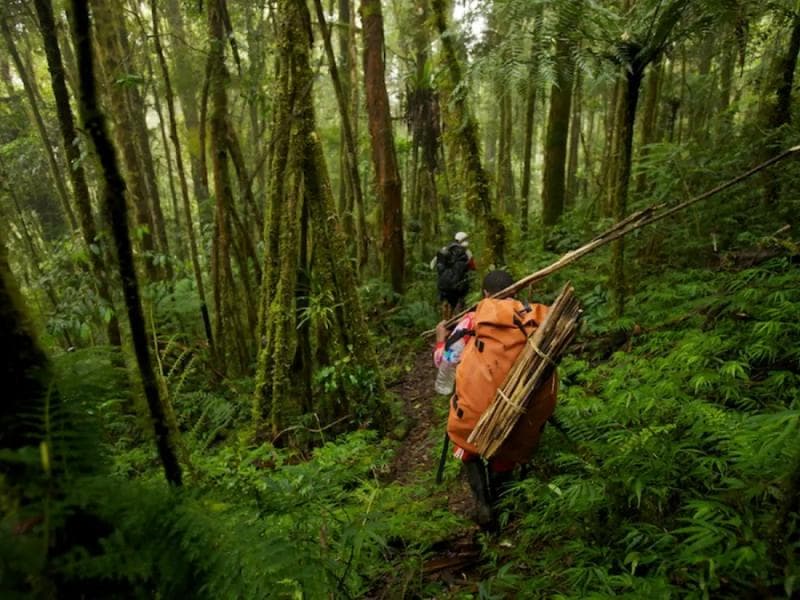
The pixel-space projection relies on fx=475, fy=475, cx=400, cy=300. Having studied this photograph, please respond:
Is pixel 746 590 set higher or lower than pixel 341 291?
lower

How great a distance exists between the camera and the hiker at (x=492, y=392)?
9.77 ft

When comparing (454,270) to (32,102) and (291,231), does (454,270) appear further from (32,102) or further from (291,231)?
(32,102)

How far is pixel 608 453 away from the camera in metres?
2.87

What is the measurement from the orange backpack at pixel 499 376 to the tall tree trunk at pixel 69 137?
301cm

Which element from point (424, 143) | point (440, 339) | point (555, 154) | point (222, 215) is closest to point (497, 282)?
point (440, 339)

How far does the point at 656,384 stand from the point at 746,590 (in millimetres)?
1977

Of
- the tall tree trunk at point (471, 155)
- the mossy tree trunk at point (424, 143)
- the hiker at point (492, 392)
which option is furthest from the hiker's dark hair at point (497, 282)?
the mossy tree trunk at point (424, 143)

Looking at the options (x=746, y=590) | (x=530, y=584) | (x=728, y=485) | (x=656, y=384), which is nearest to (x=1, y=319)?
(x=530, y=584)

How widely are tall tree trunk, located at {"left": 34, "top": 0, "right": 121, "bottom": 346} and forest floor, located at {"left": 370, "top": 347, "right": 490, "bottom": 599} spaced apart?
3.08 m

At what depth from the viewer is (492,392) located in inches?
117

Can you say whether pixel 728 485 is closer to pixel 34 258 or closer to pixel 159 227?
pixel 159 227

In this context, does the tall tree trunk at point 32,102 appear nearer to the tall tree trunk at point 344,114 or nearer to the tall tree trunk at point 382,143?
the tall tree trunk at point 344,114

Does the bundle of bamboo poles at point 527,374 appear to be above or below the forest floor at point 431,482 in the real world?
above

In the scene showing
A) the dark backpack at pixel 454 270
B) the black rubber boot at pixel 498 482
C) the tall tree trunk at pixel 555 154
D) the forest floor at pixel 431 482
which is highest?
the tall tree trunk at pixel 555 154
